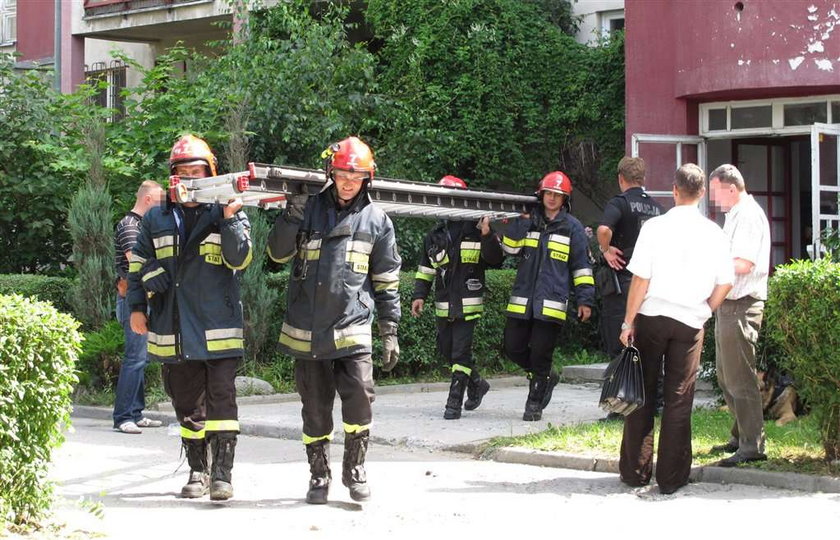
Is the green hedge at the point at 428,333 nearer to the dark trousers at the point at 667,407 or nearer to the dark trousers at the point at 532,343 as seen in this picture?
the dark trousers at the point at 532,343

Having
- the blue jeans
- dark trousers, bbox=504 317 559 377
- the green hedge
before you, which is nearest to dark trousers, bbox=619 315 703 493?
dark trousers, bbox=504 317 559 377

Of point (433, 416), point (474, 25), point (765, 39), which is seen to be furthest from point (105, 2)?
point (433, 416)

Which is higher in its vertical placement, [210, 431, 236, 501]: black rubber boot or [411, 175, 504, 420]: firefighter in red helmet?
[411, 175, 504, 420]: firefighter in red helmet

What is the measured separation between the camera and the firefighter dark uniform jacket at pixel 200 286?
24.2 ft

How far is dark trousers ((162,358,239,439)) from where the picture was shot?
24.5 ft

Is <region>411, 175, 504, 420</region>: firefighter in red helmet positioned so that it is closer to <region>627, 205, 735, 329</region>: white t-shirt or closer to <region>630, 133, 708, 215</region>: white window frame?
<region>627, 205, 735, 329</region>: white t-shirt

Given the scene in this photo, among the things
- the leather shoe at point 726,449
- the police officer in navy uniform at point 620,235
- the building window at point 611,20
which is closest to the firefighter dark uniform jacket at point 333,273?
the leather shoe at point 726,449

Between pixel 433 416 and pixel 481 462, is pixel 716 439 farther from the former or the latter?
pixel 433 416

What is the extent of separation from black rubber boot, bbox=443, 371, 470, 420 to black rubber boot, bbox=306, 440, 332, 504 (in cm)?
359

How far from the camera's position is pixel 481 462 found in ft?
29.7

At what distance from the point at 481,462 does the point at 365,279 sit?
86.8 inches

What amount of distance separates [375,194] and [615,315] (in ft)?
9.20

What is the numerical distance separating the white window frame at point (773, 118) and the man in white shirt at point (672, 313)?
814 cm

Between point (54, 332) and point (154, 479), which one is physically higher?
point (54, 332)
